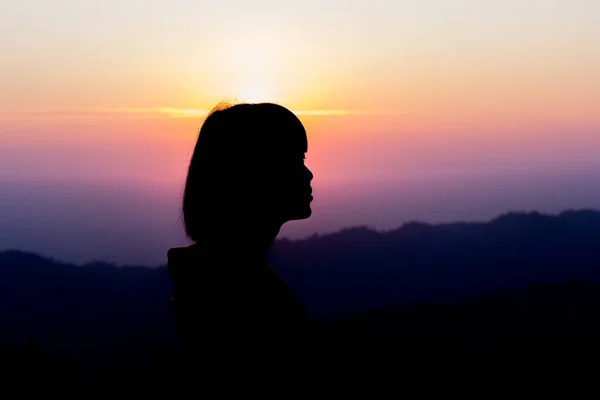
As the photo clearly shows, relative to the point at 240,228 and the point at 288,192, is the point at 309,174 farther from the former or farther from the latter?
the point at 240,228

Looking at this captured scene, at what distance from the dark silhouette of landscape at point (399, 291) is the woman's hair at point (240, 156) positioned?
23248 mm

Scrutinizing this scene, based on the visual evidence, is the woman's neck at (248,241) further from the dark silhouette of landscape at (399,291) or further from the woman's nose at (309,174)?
the dark silhouette of landscape at (399,291)

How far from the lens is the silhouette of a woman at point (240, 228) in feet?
7.27

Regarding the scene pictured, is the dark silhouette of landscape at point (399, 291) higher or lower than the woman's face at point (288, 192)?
lower

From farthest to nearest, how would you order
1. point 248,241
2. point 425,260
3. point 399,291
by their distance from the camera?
point 425,260, point 399,291, point 248,241

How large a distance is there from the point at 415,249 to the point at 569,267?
69.3 feet

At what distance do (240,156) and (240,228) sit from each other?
0.25m

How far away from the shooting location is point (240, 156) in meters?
2.44

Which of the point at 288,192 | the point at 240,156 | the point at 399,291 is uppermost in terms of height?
the point at 240,156

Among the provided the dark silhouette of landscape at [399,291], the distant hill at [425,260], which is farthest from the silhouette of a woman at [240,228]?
the distant hill at [425,260]

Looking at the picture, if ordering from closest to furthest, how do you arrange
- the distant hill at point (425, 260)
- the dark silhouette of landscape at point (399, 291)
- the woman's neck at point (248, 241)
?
the woman's neck at point (248, 241), the dark silhouette of landscape at point (399, 291), the distant hill at point (425, 260)

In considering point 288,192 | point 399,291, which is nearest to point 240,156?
point 288,192

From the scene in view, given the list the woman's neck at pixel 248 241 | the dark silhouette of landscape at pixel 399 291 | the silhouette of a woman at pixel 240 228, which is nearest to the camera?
the silhouette of a woman at pixel 240 228

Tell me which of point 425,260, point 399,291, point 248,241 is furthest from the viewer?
point 425,260
